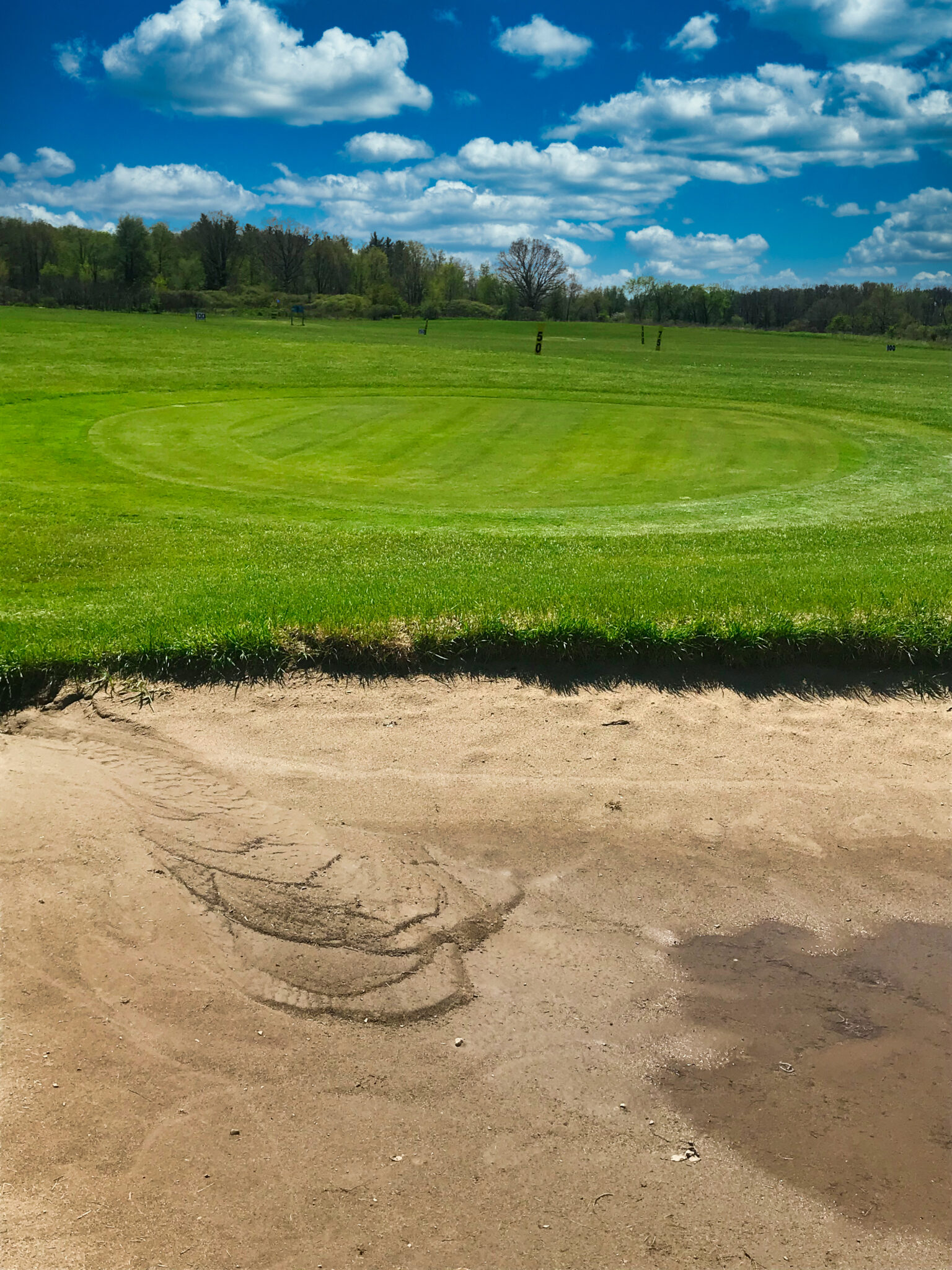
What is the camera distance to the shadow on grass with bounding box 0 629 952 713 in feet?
26.8

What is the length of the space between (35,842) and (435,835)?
2652 millimetres

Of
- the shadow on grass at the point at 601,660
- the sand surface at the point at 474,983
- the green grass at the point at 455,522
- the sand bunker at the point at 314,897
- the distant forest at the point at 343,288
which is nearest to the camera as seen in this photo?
the sand surface at the point at 474,983

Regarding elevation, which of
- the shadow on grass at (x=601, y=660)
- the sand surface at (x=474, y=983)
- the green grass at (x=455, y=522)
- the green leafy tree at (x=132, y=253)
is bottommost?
the sand surface at (x=474, y=983)

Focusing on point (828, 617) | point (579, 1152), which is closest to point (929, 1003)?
point (579, 1152)

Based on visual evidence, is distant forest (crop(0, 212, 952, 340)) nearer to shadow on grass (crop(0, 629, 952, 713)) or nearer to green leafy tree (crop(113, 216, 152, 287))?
green leafy tree (crop(113, 216, 152, 287))

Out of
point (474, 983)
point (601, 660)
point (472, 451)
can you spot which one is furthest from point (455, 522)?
point (474, 983)

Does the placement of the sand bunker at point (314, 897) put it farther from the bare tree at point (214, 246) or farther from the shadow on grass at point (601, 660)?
the bare tree at point (214, 246)

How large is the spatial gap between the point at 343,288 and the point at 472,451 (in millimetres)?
121565

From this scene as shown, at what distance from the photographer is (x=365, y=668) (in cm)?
833

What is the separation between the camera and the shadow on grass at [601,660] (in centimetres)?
816

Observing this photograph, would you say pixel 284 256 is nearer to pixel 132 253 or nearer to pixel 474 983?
pixel 132 253

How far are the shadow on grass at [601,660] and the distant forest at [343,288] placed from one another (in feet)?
303

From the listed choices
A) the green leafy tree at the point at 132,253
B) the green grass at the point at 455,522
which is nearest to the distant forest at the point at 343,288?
the green leafy tree at the point at 132,253

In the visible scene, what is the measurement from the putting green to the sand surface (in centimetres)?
844
